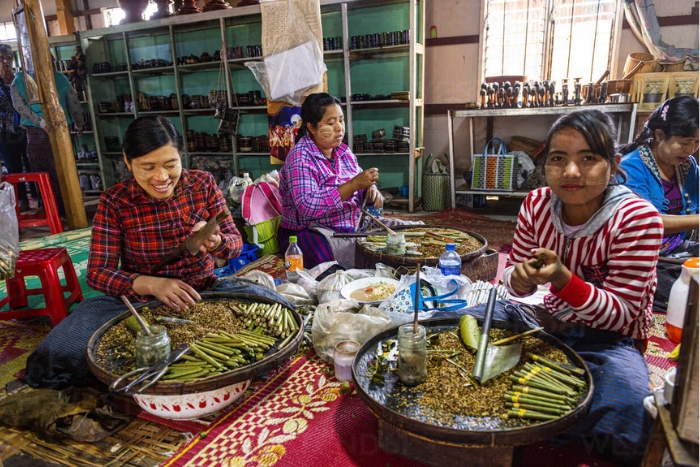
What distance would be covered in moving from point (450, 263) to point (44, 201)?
16.6ft

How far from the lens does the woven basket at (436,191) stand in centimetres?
635

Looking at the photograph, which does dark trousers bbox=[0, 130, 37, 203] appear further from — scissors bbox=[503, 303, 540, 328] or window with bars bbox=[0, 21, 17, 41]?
scissors bbox=[503, 303, 540, 328]

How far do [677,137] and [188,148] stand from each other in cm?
694

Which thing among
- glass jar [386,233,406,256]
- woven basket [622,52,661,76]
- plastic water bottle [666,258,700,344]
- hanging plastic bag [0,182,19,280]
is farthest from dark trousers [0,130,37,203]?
woven basket [622,52,661,76]

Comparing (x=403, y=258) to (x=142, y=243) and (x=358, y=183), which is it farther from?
(x=142, y=243)

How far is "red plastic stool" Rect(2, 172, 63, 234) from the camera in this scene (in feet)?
16.5

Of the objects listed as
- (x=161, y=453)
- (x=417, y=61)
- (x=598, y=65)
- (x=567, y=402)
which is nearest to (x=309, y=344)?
(x=161, y=453)

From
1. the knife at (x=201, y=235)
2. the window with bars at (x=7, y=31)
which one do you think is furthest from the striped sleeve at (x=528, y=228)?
the window with bars at (x=7, y=31)

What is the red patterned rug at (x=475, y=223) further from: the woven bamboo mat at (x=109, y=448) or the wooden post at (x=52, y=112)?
the wooden post at (x=52, y=112)

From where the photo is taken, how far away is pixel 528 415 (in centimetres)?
130

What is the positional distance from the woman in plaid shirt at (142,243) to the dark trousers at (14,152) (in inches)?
215

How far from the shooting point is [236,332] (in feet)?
6.36

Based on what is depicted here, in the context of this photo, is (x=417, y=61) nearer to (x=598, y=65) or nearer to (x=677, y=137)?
(x=598, y=65)

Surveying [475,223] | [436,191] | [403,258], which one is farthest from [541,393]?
[436,191]
